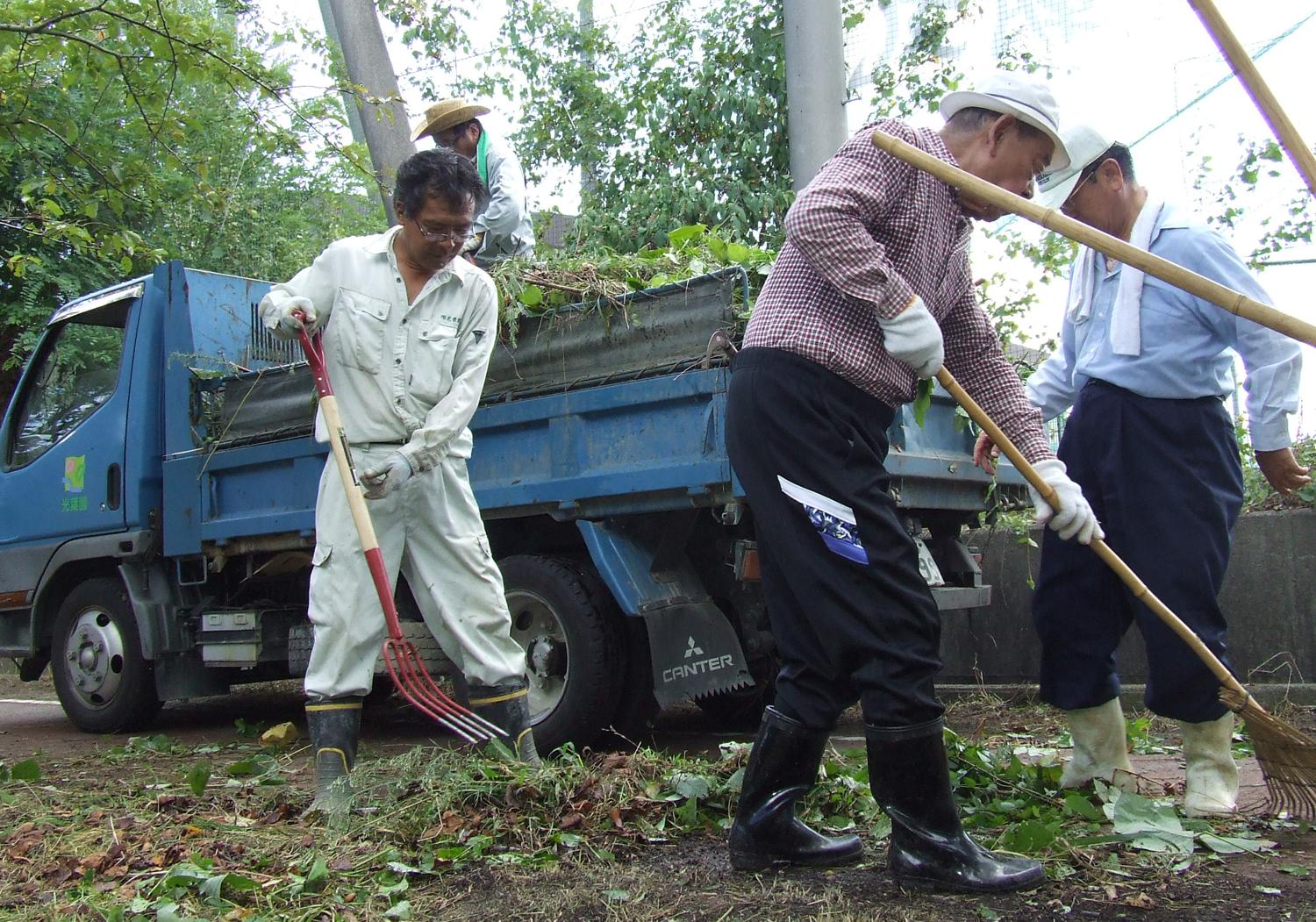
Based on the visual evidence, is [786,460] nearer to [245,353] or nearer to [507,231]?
[507,231]

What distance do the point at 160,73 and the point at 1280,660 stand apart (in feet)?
21.5

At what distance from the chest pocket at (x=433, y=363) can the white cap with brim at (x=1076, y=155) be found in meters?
2.02

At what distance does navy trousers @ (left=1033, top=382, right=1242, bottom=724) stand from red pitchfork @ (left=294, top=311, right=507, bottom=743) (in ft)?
6.19

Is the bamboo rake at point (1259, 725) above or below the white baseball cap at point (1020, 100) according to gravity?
below

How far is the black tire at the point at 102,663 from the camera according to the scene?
6875 mm

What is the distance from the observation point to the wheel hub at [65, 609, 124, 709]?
696 centimetres

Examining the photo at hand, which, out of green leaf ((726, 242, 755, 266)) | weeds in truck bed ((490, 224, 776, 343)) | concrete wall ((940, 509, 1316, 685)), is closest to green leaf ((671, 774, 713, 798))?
weeds in truck bed ((490, 224, 776, 343))

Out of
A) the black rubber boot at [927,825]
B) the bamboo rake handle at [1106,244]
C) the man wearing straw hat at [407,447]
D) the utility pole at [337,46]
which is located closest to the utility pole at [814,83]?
the man wearing straw hat at [407,447]

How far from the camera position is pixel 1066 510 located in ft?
10.5

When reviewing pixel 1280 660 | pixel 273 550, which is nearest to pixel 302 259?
pixel 273 550

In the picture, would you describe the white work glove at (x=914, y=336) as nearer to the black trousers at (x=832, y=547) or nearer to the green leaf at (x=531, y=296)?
the black trousers at (x=832, y=547)

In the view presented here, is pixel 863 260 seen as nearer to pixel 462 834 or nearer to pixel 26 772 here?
pixel 462 834

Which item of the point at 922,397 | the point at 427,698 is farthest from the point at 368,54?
the point at 922,397

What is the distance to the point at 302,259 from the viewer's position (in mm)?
14477
